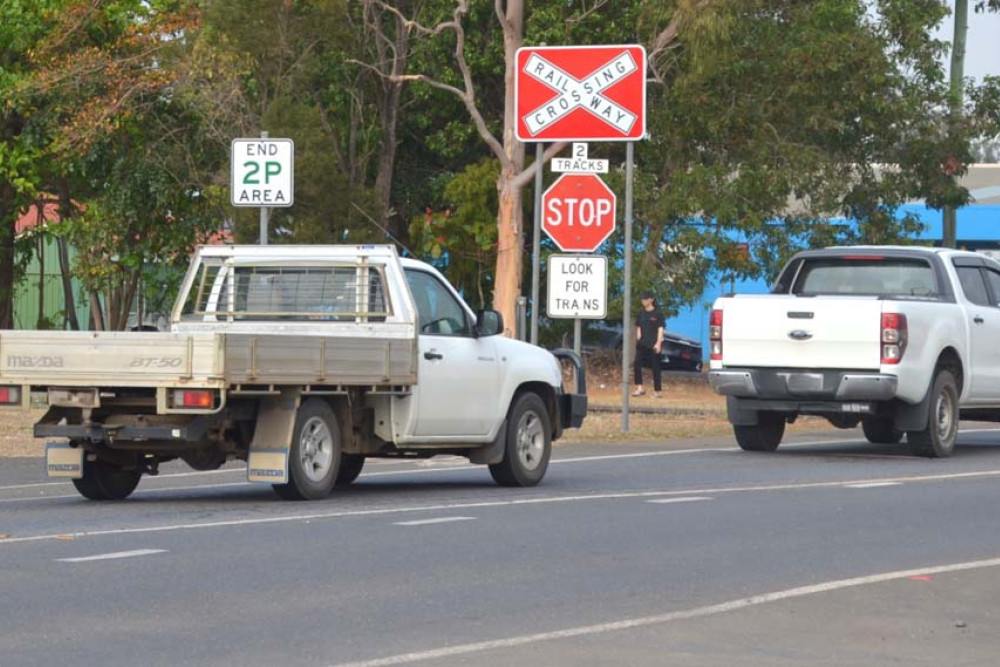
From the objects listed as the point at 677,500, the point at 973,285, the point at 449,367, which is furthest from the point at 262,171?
the point at 973,285

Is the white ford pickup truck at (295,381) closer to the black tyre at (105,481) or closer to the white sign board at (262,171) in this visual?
the black tyre at (105,481)

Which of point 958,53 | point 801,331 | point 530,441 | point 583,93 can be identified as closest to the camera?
point 530,441

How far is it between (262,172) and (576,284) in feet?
15.0

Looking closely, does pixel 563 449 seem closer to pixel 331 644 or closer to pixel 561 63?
pixel 561 63

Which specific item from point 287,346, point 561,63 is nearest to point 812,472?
point 287,346

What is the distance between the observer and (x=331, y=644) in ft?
28.3

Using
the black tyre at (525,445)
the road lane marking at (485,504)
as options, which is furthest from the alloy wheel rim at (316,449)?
the black tyre at (525,445)

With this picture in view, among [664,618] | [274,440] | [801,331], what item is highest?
[801,331]

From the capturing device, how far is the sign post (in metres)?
20.4

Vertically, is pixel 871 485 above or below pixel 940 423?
below

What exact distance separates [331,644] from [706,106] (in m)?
28.7

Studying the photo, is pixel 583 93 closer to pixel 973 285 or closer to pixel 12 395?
pixel 973 285

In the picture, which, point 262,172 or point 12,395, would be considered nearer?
point 12,395

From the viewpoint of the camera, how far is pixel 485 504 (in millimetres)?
15008
